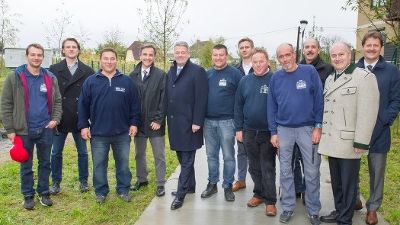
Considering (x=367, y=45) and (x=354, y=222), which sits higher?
(x=367, y=45)

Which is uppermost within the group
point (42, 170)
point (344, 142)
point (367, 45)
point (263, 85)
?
point (367, 45)

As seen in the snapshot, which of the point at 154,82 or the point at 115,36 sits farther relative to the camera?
the point at 115,36

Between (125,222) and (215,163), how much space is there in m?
1.48

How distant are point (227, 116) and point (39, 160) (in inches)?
99.3

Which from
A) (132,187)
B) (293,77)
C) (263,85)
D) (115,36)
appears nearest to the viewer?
(293,77)

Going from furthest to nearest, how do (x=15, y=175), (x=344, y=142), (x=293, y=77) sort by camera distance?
(x=15, y=175), (x=293, y=77), (x=344, y=142)

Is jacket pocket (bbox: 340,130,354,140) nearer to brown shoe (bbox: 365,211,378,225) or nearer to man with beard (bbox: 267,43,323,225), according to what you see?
man with beard (bbox: 267,43,323,225)

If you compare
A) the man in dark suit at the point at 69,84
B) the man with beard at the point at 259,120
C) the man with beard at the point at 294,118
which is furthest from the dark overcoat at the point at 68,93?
the man with beard at the point at 294,118

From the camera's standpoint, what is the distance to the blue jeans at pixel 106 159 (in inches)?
212

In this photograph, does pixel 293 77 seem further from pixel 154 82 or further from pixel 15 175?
pixel 15 175

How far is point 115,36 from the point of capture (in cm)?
3164

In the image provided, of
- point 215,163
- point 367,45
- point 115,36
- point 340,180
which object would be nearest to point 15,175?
point 215,163

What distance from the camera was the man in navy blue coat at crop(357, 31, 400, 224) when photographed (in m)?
4.41

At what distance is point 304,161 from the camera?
15.3ft
